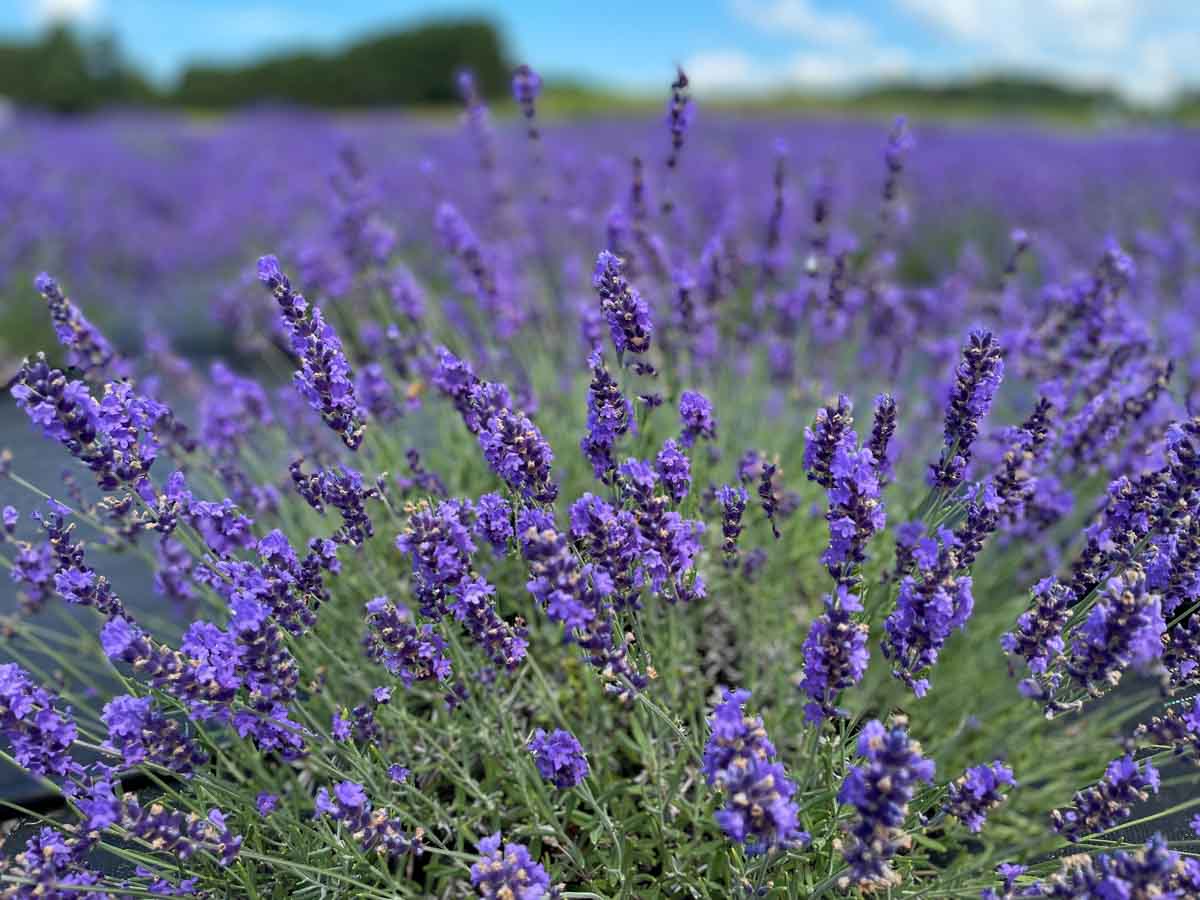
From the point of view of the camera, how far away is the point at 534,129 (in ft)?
9.62

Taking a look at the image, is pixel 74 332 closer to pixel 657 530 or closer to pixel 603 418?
pixel 603 418

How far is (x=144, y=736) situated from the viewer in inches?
56.8

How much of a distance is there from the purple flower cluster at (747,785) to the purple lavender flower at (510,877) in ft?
1.17

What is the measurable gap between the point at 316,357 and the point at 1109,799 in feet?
5.28

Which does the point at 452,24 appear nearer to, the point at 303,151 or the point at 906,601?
the point at 303,151

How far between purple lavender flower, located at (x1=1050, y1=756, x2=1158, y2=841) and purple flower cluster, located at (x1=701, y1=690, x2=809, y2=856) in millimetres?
554

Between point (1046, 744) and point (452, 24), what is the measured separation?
142ft

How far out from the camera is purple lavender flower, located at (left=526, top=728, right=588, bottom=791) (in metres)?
1.50

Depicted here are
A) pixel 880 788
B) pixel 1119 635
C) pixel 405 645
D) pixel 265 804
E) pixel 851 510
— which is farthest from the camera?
pixel 265 804

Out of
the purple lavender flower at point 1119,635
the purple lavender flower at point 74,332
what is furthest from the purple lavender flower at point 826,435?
the purple lavender flower at point 74,332

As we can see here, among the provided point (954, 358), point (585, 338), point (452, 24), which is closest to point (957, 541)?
point (585, 338)

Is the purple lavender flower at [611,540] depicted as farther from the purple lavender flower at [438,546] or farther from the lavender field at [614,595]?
the purple lavender flower at [438,546]

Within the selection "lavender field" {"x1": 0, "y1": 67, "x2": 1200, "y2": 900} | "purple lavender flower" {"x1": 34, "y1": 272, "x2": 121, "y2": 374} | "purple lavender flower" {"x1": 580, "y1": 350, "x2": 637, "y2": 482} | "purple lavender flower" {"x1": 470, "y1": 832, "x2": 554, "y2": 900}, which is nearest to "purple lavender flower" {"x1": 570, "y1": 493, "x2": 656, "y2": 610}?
"lavender field" {"x1": 0, "y1": 67, "x2": 1200, "y2": 900}

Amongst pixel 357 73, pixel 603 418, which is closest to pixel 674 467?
pixel 603 418
